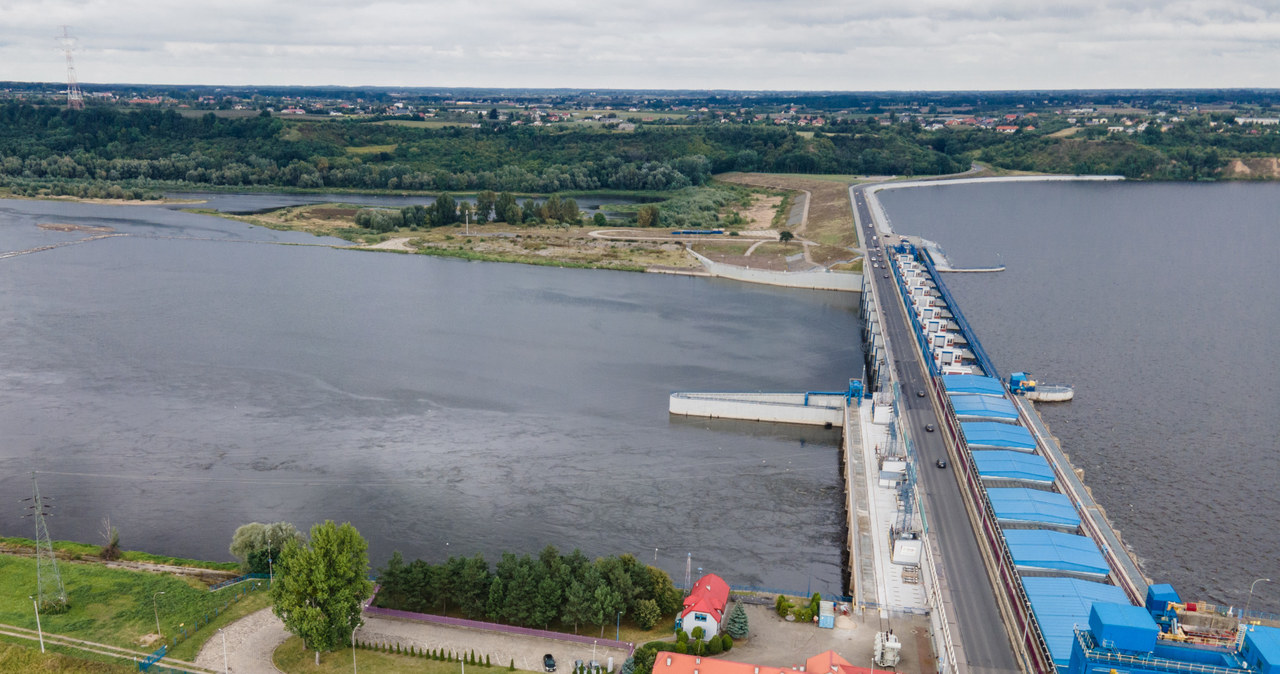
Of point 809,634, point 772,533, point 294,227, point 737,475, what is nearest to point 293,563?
point 809,634

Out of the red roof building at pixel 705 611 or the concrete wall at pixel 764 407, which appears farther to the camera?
the concrete wall at pixel 764 407

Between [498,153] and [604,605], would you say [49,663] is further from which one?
[498,153]

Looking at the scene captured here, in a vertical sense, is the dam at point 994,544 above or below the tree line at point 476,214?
below

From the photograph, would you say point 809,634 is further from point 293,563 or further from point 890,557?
point 293,563

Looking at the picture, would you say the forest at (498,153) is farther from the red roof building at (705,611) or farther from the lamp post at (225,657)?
the red roof building at (705,611)

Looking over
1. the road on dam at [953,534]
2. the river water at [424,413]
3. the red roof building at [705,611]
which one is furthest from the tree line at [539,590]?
the road on dam at [953,534]

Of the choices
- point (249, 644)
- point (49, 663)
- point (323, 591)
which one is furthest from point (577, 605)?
point (49, 663)

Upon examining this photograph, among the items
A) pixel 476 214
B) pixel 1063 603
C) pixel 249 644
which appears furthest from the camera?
pixel 476 214
